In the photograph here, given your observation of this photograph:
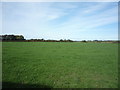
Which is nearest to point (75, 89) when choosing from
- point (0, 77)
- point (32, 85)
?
point (32, 85)

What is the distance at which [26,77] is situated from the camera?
8961mm

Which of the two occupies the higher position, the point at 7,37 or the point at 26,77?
the point at 7,37

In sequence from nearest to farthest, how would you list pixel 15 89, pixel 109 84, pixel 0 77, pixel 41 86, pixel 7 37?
pixel 15 89
pixel 41 86
pixel 109 84
pixel 0 77
pixel 7 37

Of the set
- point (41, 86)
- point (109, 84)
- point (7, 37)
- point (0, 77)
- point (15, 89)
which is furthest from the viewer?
point (7, 37)

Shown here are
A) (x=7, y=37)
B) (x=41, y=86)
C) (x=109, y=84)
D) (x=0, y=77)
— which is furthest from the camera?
(x=7, y=37)

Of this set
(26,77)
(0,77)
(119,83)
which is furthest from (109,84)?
(0,77)

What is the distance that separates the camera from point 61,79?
893 centimetres

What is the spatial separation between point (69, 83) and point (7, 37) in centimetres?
7100

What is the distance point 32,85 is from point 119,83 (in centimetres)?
528

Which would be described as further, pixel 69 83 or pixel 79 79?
pixel 79 79

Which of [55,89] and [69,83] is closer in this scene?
[55,89]

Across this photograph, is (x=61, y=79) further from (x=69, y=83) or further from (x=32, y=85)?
(x=32, y=85)

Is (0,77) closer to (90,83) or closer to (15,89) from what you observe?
(15,89)

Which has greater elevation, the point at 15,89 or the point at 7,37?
the point at 7,37
